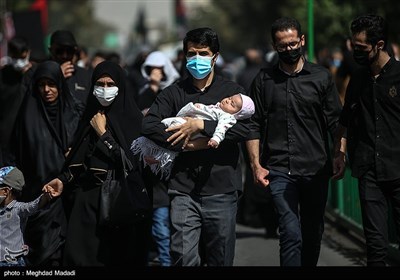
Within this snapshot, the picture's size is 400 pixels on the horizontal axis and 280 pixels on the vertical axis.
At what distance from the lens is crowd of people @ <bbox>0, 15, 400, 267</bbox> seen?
6.22 meters

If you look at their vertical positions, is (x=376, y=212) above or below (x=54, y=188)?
below

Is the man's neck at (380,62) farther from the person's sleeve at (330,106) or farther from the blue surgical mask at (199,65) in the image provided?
the blue surgical mask at (199,65)

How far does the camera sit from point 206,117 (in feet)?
20.2

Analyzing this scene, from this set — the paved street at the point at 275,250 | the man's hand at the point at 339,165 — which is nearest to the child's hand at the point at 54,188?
the man's hand at the point at 339,165

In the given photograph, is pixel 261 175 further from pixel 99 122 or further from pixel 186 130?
pixel 99 122

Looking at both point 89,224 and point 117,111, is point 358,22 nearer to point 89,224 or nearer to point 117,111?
point 117,111

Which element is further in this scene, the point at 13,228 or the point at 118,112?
the point at 118,112

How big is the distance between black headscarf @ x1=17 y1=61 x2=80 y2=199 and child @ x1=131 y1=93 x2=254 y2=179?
52.3 inches

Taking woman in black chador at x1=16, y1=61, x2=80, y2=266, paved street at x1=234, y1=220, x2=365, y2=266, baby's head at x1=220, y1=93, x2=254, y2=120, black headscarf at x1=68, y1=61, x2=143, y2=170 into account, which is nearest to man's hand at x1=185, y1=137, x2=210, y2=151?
baby's head at x1=220, y1=93, x2=254, y2=120

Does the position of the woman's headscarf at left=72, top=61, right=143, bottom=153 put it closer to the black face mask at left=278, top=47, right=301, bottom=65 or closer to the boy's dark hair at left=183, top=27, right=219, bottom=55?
the boy's dark hair at left=183, top=27, right=219, bottom=55

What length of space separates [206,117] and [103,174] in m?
1.00

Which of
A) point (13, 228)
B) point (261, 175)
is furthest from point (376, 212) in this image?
Answer: point (13, 228)

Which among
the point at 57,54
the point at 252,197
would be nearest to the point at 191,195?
the point at 57,54

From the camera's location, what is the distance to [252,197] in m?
10.7
